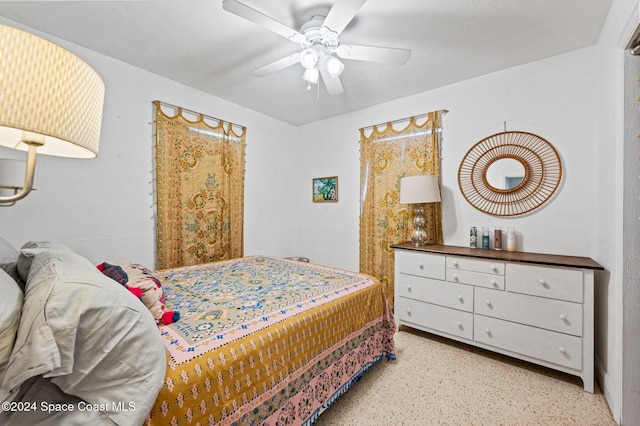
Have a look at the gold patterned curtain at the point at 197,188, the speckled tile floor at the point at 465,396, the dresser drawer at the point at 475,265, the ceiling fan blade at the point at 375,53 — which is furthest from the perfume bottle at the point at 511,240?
the gold patterned curtain at the point at 197,188

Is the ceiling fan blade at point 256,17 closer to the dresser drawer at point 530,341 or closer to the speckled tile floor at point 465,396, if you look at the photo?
the speckled tile floor at point 465,396

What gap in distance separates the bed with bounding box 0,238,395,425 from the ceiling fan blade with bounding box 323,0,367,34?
1713mm

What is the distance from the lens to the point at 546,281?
2.09m

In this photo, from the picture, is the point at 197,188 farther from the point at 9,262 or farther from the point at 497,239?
the point at 497,239

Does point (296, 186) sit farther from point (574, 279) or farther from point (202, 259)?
point (574, 279)

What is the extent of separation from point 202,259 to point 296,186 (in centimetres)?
186

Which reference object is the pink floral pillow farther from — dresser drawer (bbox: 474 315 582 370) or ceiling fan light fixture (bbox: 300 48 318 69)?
dresser drawer (bbox: 474 315 582 370)

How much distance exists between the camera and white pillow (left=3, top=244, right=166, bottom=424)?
2.44ft

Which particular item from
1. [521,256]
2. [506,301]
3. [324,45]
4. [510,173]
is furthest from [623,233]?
[324,45]

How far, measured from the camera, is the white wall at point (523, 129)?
7.62ft

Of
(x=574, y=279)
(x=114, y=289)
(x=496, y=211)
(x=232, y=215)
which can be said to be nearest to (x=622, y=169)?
(x=574, y=279)

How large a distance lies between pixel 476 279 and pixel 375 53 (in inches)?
78.3

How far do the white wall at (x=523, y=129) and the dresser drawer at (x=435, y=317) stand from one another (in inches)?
30.1

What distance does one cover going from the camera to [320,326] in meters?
1.66
